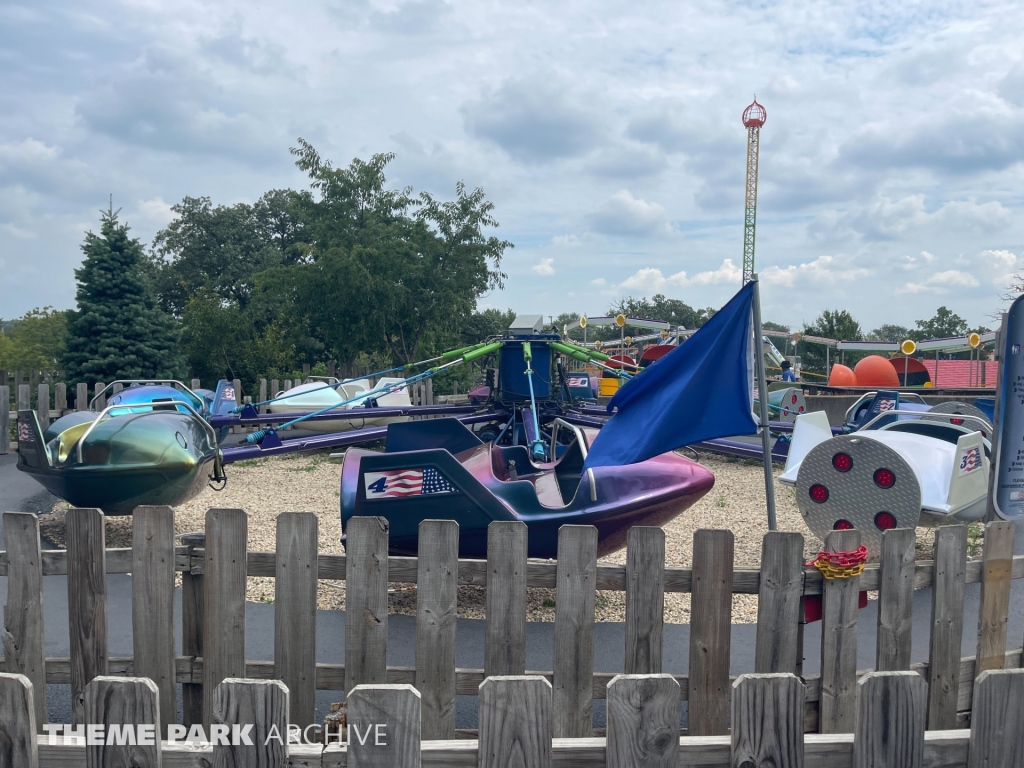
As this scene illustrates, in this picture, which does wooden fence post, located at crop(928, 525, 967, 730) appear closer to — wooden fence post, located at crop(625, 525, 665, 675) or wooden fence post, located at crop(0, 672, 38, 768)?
wooden fence post, located at crop(625, 525, 665, 675)

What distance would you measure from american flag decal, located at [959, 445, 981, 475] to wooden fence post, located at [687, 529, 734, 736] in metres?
4.09

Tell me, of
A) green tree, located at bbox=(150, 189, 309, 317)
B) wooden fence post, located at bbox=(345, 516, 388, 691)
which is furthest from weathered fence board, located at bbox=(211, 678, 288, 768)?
green tree, located at bbox=(150, 189, 309, 317)

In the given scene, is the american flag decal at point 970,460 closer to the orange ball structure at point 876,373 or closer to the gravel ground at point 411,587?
the gravel ground at point 411,587

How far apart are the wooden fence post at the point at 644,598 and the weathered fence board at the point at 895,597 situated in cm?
81

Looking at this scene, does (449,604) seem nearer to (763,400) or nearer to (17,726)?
(17,726)

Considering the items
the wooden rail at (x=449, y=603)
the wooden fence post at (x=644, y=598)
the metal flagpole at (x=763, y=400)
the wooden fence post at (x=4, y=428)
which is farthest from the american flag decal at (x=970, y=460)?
the wooden fence post at (x=4, y=428)

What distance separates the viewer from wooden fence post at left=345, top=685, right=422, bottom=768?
4.89 ft

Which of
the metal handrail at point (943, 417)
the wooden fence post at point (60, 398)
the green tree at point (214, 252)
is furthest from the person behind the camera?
the green tree at point (214, 252)

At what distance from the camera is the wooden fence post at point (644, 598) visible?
285 centimetres

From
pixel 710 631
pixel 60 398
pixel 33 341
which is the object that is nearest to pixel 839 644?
pixel 710 631

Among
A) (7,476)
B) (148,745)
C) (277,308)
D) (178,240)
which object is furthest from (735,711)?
(178,240)

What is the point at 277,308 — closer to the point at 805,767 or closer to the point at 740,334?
the point at 740,334

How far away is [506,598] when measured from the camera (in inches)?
113

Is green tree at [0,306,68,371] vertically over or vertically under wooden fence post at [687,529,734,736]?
over
